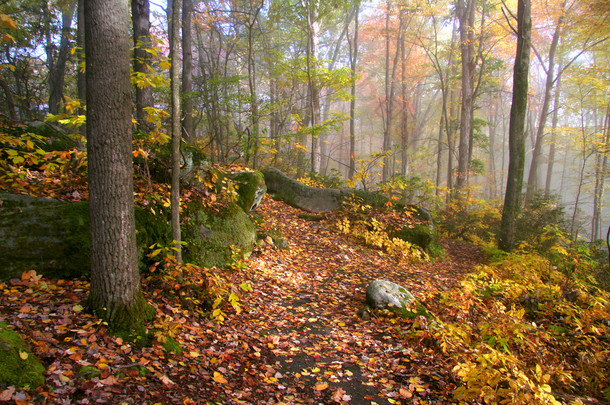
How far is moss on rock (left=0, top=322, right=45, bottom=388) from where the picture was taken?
6.75 feet

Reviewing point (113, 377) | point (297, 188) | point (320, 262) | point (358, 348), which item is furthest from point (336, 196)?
point (113, 377)

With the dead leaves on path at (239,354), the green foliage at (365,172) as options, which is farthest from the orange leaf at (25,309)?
the green foliage at (365,172)

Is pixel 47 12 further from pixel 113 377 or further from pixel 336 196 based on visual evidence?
pixel 113 377

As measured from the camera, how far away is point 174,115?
154 inches

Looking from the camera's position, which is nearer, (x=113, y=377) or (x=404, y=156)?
(x=113, y=377)

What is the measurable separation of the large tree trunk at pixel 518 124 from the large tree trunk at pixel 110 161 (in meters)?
9.84

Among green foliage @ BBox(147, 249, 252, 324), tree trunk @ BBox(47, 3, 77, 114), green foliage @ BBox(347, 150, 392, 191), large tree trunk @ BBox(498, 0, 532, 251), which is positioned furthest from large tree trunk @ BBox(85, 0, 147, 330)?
tree trunk @ BBox(47, 3, 77, 114)

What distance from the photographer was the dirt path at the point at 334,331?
311cm

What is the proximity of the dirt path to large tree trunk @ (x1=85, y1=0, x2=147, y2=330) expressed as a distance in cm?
175

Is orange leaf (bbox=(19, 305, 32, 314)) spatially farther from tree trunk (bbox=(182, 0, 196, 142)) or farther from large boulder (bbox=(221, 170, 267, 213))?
tree trunk (bbox=(182, 0, 196, 142))

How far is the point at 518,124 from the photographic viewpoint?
30.4 ft

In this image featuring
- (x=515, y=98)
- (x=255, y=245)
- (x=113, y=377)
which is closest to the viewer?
(x=113, y=377)

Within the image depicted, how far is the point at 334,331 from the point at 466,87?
14.3 metres

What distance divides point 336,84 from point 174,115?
29.6 ft
